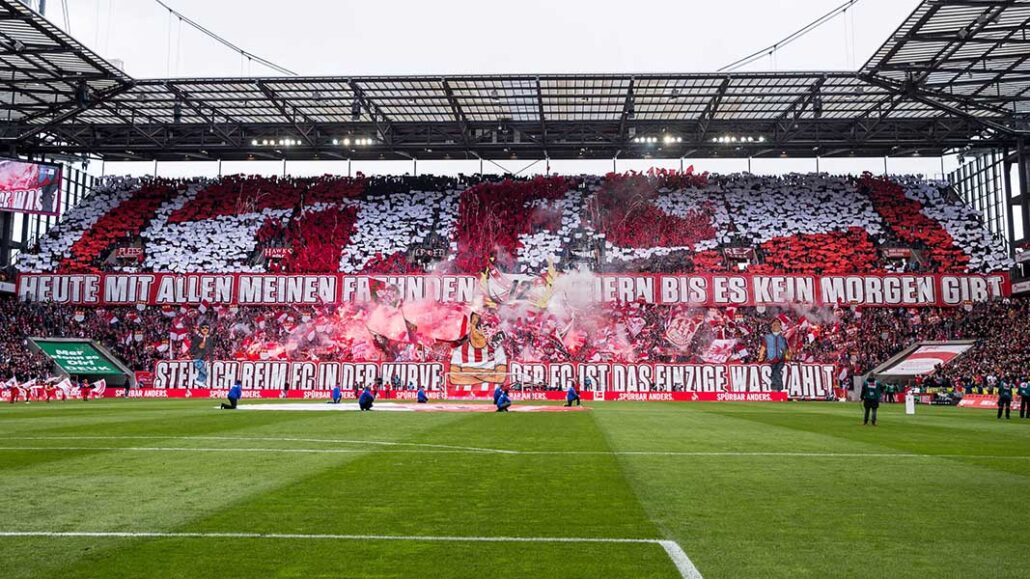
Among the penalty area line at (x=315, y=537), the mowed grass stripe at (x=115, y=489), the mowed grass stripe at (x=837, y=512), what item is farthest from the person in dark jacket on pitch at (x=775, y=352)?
the penalty area line at (x=315, y=537)

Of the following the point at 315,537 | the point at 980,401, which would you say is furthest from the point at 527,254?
→ the point at 315,537

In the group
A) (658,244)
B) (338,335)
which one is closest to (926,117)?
(658,244)

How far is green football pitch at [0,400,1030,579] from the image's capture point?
6.28 m

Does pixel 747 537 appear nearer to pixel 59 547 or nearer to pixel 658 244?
pixel 59 547

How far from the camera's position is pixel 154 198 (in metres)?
59.5

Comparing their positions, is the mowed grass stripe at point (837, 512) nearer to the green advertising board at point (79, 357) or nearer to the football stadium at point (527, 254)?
the football stadium at point (527, 254)

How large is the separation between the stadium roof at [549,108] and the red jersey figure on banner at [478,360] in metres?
15.3

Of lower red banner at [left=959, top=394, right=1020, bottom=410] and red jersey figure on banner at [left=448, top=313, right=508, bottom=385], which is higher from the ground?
red jersey figure on banner at [left=448, top=313, right=508, bottom=385]

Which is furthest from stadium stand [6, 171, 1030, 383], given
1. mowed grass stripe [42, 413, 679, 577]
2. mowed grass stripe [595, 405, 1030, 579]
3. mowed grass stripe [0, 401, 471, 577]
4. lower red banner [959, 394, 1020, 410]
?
mowed grass stripe [42, 413, 679, 577]

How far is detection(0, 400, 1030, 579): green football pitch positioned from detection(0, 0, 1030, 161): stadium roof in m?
30.4

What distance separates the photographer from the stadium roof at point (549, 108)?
41.4 metres

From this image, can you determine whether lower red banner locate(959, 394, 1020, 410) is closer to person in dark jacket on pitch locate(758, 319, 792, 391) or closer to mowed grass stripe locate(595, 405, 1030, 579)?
person in dark jacket on pitch locate(758, 319, 792, 391)

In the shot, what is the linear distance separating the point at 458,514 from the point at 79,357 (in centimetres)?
4661

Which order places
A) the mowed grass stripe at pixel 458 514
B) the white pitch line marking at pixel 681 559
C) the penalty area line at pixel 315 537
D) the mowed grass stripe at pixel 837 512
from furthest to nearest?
the penalty area line at pixel 315 537, the mowed grass stripe at pixel 837 512, the mowed grass stripe at pixel 458 514, the white pitch line marking at pixel 681 559
